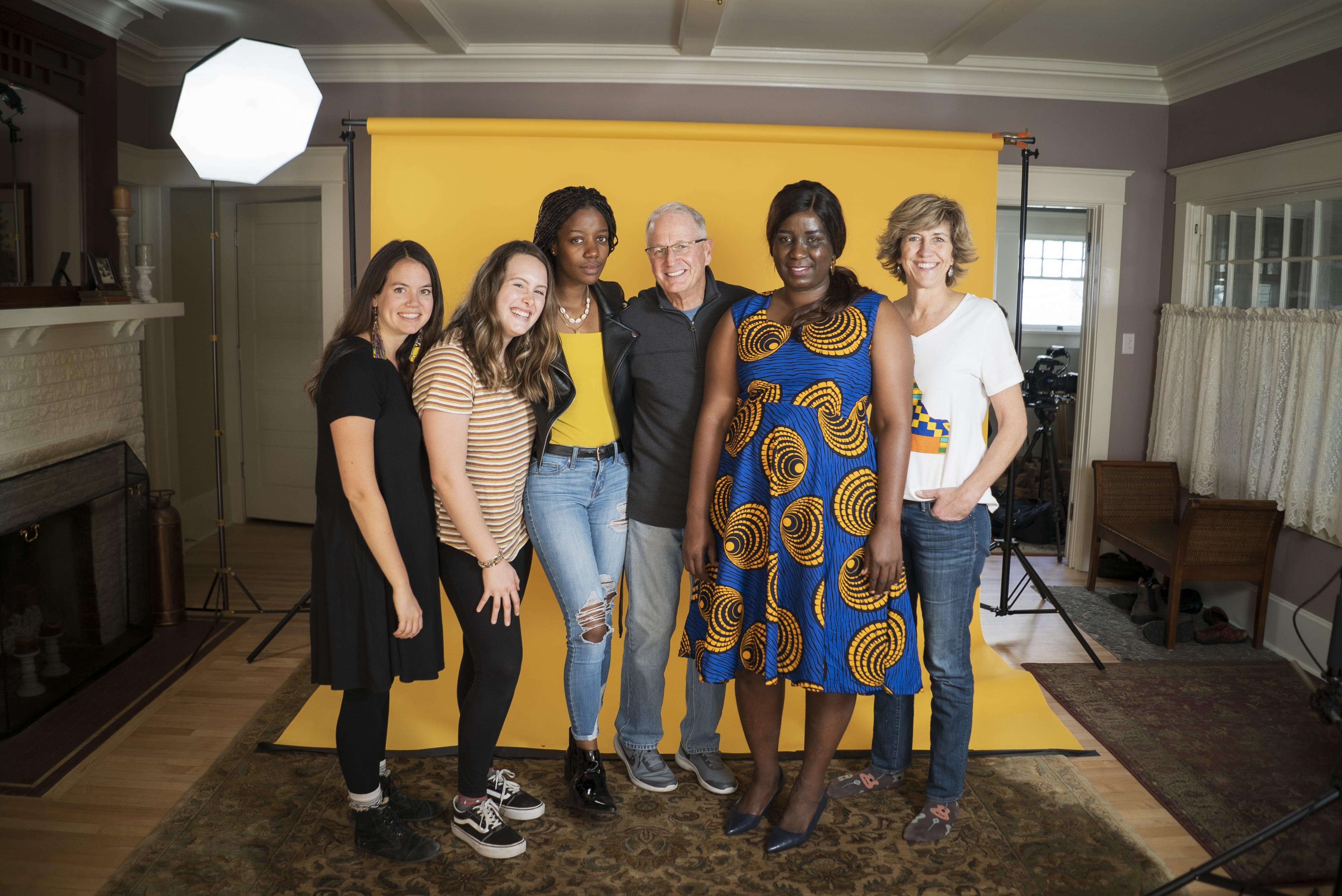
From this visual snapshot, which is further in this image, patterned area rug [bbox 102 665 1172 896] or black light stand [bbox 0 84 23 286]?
black light stand [bbox 0 84 23 286]

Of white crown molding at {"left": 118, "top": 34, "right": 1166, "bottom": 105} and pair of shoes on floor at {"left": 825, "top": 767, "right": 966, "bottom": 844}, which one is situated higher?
white crown molding at {"left": 118, "top": 34, "right": 1166, "bottom": 105}

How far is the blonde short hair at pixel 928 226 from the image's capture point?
6.68ft

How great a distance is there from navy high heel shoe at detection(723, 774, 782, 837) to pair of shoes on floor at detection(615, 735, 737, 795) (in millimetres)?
161

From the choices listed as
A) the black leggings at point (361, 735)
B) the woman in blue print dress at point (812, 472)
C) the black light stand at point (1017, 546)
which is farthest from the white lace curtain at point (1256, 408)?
the black leggings at point (361, 735)

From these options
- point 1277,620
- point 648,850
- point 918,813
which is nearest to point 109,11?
point 648,850

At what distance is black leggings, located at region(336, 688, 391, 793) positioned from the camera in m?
1.92

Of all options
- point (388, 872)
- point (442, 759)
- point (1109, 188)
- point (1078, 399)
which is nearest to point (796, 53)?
point (1109, 188)

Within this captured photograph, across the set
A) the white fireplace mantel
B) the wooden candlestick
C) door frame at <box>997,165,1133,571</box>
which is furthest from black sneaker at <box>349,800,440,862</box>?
door frame at <box>997,165,1133,571</box>

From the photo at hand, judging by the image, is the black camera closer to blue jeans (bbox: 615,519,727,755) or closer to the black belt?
blue jeans (bbox: 615,519,727,755)

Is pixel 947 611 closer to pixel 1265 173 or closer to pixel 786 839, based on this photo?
pixel 786 839

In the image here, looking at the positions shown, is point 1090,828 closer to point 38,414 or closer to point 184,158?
point 38,414

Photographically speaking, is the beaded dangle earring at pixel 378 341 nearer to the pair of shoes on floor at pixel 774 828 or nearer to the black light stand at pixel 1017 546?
the pair of shoes on floor at pixel 774 828

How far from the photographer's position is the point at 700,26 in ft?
11.5

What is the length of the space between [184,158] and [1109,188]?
4303mm
